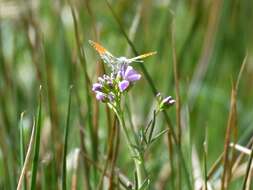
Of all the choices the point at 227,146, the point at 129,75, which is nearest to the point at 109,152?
the point at 227,146

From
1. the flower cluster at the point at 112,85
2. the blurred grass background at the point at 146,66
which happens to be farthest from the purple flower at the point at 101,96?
the blurred grass background at the point at 146,66

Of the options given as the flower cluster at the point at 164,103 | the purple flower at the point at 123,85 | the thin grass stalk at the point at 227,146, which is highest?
the purple flower at the point at 123,85

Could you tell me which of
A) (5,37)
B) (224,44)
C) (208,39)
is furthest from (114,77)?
(5,37)

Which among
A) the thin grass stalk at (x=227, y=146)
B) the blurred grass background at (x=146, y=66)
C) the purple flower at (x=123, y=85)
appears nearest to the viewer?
the purple flower at (x=123, y=85)

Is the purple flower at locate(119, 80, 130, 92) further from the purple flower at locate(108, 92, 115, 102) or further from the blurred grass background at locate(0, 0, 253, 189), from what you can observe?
the blurred grass background at locate(0, 0, 253, 189)

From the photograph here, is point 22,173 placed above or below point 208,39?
below

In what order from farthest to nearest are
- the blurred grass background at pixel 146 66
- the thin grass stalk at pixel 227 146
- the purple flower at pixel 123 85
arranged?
1. the blurred grass background at pixel 146 66
2. the thin grass stalk at pixel 227 146
3. the purple flower at pixel 123 85

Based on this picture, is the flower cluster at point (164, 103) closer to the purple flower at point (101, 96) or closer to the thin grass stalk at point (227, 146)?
the purple flower at point (101, 96)

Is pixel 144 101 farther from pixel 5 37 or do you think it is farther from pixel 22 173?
pixel 22 173
